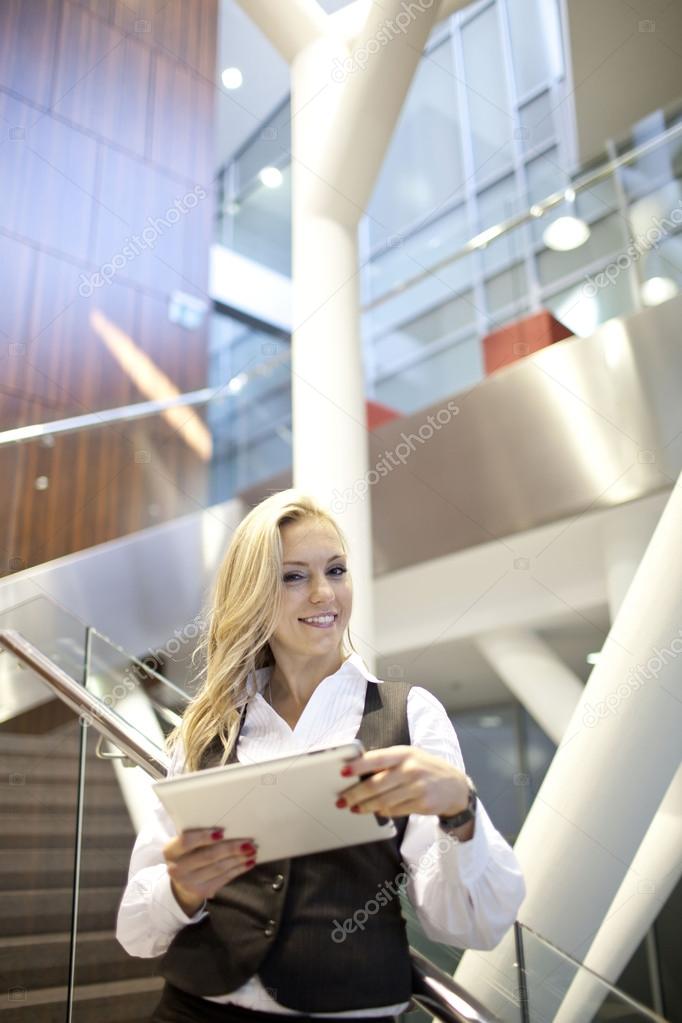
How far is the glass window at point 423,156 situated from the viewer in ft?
33.2

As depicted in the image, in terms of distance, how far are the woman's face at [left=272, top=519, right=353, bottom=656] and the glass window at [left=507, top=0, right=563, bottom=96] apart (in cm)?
805

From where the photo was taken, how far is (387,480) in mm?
5609

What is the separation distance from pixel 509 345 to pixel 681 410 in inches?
54.8

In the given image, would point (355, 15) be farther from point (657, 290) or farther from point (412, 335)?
point (412, 335)

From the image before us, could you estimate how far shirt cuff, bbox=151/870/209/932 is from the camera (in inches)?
59.3

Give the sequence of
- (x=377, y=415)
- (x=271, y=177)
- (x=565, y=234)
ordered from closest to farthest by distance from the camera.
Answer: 1. (x=565, y=234)
2. (x=377, y=415)
3. (x=271, y=177)

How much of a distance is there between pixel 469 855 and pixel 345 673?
42cm

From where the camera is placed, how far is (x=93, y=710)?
2652mm

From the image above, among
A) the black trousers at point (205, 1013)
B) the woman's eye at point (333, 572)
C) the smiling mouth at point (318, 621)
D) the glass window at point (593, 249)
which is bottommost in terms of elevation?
the black trousers at point (205, 1013)

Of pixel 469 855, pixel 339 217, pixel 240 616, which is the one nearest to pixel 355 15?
pixel 339 217

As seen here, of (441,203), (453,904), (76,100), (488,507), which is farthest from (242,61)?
(453,904)

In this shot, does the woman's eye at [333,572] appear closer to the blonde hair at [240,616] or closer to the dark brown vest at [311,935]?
the blonde hair at [240,616]

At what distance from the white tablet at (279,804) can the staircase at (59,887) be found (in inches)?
61.1

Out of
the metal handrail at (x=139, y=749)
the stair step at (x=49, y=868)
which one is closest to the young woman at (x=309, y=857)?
the metal handrail at (x=139, y=749)
